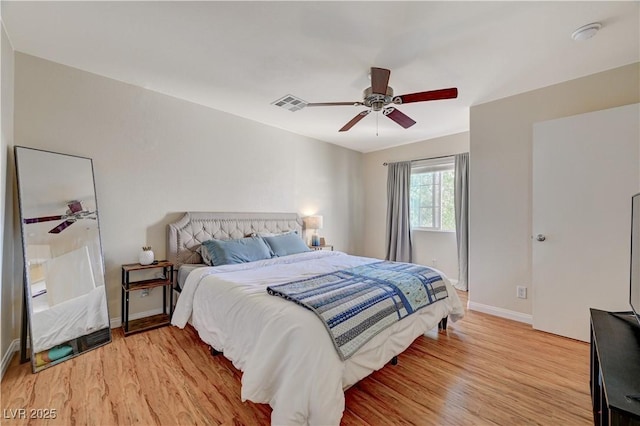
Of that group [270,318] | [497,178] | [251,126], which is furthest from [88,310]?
[497,178]

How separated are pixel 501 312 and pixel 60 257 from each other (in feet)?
15.1

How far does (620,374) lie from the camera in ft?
3.41

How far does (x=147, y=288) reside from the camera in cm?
278

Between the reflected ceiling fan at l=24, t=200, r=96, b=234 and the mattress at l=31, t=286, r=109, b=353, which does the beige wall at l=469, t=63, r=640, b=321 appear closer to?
the mattress at l=31, t=286, r=109, b=353

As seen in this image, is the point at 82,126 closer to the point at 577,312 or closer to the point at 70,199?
the point at 70,199

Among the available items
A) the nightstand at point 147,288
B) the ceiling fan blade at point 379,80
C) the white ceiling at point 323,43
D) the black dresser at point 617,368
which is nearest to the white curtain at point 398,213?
the white ceiling at point 323,43

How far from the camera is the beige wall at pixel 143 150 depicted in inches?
94.7

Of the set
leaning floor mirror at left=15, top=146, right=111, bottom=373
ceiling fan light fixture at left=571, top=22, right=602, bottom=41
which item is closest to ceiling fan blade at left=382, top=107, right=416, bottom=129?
ceiling fan light fixture at left=571, top=22, right=602, bottom=41

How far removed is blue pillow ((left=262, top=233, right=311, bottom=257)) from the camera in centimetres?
348

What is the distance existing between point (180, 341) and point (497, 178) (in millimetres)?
3917

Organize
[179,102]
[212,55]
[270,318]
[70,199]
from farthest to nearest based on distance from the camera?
[179,102], [70,199], [212,55], [270,318]

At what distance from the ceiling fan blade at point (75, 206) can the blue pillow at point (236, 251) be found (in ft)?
3.84

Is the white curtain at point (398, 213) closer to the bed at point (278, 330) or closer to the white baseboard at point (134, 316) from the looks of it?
the bed at point (278, 330)

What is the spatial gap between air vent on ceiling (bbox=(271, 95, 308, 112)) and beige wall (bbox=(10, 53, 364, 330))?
2.71ft
